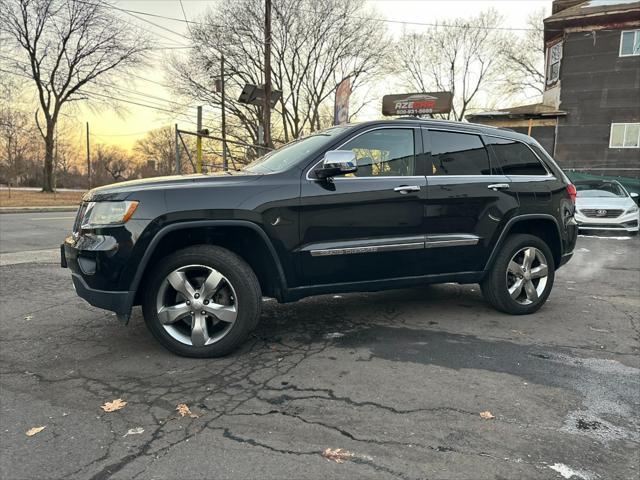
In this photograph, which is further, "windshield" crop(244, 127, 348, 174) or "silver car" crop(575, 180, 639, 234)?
"silver car" crop(575, 180, 639, 234)

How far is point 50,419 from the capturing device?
263 cm

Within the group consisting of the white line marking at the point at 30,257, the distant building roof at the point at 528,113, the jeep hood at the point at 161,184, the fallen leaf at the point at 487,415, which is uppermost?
the distant building roof at the point at 528,113

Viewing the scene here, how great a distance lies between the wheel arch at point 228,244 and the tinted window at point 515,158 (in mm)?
2562

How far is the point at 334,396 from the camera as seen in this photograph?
A: 2918mm

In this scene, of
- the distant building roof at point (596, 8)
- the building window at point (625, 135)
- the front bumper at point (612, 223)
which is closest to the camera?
the front bumper at point (612, 223)

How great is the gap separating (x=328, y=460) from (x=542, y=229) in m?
3.72

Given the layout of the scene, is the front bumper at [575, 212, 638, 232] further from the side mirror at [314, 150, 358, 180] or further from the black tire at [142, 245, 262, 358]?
the black tire at [142, 245, 262, 358]

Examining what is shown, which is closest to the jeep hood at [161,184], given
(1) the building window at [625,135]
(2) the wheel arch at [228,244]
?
(2) the wheel arch at [228,244]

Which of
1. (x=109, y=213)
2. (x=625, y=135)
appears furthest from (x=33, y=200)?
(x=625, y=135)

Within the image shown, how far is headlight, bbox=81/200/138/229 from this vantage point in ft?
10.8

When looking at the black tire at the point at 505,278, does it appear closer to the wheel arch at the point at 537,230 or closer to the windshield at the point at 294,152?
the wheel arch at the point at 537,230

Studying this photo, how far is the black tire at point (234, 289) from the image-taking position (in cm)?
340

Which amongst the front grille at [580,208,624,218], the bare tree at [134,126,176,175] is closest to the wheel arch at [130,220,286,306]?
the front grille at [580,208,624,218]

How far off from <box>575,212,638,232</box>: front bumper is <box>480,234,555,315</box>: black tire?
8112 mm
